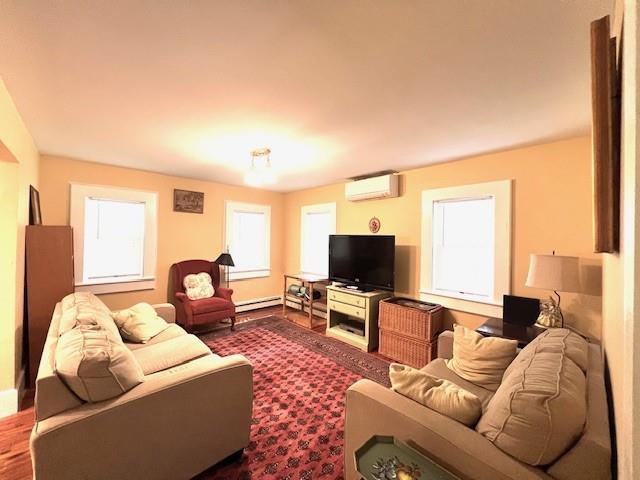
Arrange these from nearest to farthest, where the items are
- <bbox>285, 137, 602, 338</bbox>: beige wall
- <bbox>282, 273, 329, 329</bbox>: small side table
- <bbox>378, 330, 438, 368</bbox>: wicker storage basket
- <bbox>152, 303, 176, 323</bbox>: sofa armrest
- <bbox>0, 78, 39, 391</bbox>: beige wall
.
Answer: <bbox>0, 78, 39, 391</bbox>: beige wall → <bbox>285, 137, 602, 338</bbox>: beige wall → <bbox>378, 330, 438, 368</bbox>: wicker storage basket → <bbox>152, 303, 176, 323</bbox>: sofa armrest → <bbox>282, 273, 329, 329</bbox>: small side table

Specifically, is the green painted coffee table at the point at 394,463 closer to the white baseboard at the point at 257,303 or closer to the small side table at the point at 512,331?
the small side table at the point at 512,331

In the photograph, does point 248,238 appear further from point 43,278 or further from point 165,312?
point 43,278

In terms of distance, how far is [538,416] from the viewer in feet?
3.14

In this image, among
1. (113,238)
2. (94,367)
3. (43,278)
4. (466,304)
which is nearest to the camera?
(94,367)

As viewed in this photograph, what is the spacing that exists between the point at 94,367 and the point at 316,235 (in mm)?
3884

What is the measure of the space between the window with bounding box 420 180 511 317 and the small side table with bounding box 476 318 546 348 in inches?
12.7

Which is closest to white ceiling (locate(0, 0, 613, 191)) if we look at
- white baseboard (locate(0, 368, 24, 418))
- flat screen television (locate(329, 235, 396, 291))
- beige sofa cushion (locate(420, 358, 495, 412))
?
flat screen television (locate(329, 235, 396, 291))

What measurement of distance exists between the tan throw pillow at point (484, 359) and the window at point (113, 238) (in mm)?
4011

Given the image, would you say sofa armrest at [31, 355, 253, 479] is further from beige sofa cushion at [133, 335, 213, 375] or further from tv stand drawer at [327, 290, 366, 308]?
tv stand drawer at [327, 290, 366, 308]

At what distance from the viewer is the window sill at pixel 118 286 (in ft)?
11.3

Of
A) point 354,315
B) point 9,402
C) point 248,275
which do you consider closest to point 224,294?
point 248,275

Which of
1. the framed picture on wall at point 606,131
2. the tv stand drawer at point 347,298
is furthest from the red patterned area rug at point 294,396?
the framed picture on wall at point 606,131

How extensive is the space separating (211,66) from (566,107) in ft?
7.60

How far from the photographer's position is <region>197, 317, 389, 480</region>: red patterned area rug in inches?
65.4
